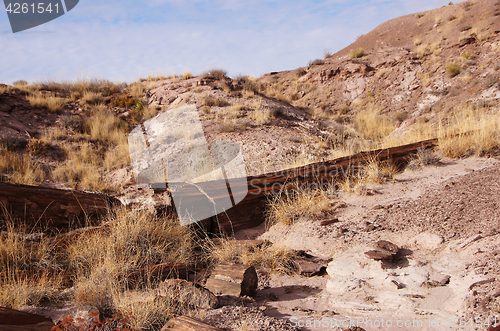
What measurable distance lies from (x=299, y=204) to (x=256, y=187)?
904 millimetres

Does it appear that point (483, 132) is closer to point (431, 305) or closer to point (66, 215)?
point (431, 305)

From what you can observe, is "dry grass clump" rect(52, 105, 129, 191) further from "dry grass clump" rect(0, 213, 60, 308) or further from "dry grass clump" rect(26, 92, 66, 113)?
"dry grass clump" rect(0, 213, 60, 308)

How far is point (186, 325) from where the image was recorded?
7.26 ft

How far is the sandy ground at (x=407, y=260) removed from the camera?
2539 mm

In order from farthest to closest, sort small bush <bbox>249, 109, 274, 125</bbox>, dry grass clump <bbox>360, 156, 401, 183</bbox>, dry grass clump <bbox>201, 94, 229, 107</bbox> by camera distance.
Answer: dry grass clump <bbox>201, 94, 229, 107</bbox> < small bush <bbox>249, 109, 274, 125</bbox> < dry grass clump <bbox>360, 156, 401, 183</bbox>

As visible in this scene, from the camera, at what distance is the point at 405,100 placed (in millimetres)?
18156

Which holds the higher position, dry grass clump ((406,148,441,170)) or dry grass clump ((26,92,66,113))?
dry grass clump ((26,92,66,113))

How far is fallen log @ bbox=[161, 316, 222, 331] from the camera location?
84.6 inches

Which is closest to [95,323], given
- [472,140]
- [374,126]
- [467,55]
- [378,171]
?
[378,171]

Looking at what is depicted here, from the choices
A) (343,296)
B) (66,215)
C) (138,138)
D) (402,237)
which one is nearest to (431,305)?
(343,296)

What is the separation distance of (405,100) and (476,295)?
59.6 feet

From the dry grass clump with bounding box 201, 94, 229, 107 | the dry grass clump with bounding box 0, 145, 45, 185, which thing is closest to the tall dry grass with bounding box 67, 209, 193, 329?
the dry grass clump with bounding box 0, 145, 45, 185

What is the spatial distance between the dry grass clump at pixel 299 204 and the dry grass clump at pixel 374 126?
9500 millimetres

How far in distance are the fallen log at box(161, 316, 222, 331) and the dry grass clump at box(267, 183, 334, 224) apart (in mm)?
3353
